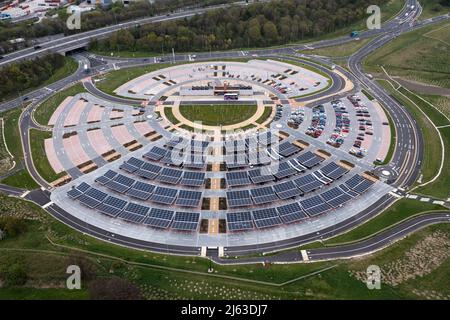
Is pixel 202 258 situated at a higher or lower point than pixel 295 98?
lower

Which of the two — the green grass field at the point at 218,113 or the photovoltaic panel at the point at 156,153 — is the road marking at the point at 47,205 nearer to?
the photovoltaic panel at the point at 156,153

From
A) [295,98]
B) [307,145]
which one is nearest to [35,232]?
[307,145]

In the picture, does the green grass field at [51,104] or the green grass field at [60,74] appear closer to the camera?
the green grass field at [51,104]

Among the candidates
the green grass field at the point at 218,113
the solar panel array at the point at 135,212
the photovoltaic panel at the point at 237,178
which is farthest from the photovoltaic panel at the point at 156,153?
the photovoltaic panel at the point at 237,178

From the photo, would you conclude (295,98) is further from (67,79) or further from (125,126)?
(67,79)

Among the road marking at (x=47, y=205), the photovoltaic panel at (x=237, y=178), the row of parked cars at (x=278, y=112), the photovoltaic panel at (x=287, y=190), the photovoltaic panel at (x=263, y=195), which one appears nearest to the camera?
the photovoltaic panel at (x=263, y=195)
